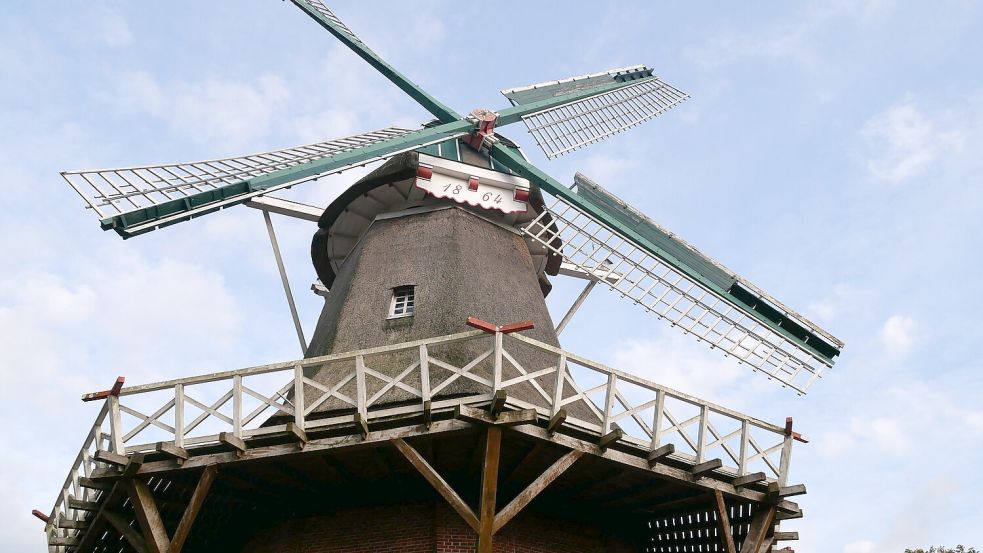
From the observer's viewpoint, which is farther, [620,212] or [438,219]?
[620,212]

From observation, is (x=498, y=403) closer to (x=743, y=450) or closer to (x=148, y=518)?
(x=743, y=450)

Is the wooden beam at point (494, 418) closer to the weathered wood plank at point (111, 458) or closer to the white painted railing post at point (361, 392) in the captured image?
the white painted railing post at point (361, 392)

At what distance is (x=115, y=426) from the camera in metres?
9.18

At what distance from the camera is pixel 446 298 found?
1131 cm

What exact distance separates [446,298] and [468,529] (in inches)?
122

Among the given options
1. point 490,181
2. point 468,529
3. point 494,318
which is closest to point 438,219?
point 490,181

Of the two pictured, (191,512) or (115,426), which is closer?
(191,512)

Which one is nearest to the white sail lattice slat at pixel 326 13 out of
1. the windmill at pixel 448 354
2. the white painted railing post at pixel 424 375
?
the windmill at pixel 448 354

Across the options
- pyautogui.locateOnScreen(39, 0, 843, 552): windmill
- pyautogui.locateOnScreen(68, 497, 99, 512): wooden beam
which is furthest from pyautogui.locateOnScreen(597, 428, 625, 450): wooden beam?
pyautogui.locateOnScreen(68, 497, 99, 512): wooden beam

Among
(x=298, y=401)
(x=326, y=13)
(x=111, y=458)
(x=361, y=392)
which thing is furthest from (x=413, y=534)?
(x=326, y=13)

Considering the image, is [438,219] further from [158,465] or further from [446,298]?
[158,465]

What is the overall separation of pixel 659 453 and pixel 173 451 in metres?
4.97

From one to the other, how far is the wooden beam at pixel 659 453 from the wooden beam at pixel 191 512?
4.54 metres

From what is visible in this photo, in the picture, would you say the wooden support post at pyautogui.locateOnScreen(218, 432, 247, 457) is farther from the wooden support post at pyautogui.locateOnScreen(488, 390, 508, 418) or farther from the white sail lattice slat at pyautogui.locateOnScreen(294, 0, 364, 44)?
the white sail lattice slat at pyautogui.locateOnScreen(294, 0, 364, 44)
